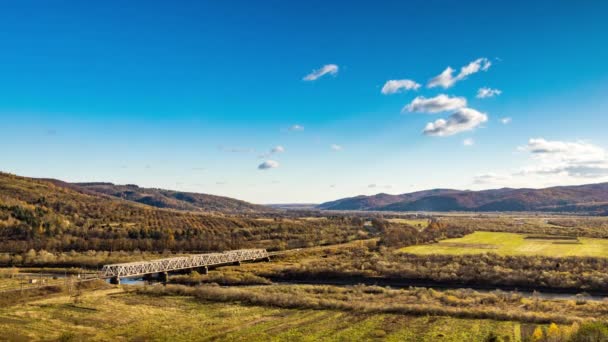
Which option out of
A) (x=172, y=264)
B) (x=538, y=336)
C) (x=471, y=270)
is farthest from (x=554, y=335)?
(x=172, y=264)

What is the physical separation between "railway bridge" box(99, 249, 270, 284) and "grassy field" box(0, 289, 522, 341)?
1699 centimetres

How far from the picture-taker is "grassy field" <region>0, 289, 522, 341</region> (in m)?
44.0

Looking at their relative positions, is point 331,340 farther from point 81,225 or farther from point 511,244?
point 81,225

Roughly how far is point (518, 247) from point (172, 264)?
78.1 m

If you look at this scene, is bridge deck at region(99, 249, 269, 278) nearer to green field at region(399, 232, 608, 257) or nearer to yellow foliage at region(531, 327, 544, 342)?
green field at region(399, 232, 608, 257)

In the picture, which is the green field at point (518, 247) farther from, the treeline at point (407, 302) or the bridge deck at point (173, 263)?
the treeline at point (407, 302)

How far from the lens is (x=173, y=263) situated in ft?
291

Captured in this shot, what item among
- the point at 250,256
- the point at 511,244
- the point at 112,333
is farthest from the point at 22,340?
the point at 511,244

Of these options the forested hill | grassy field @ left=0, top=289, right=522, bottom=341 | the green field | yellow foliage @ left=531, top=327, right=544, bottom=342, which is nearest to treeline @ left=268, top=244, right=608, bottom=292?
the green field

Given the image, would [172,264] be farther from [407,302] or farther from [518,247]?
[518,247]

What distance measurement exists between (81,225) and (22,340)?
11366cm

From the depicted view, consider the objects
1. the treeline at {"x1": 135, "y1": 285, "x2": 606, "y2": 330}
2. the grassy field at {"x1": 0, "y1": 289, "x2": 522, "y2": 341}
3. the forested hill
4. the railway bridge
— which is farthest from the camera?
the forested hill

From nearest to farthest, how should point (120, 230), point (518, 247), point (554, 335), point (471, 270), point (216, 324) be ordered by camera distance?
1. point (554, 335)
2. point (216, 324)
3. point (471, 270)
4. point (518, 247)
5. point (120, 230)

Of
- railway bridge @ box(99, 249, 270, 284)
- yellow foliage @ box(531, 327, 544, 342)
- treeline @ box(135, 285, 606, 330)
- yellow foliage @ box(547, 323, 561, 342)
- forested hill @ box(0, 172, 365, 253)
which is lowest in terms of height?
treeline @ box(135, 285, 606, 330)
